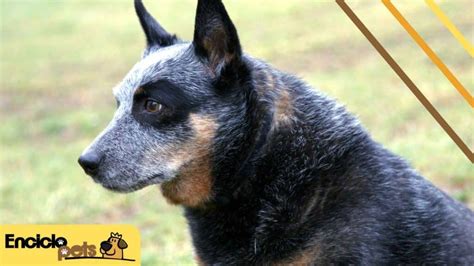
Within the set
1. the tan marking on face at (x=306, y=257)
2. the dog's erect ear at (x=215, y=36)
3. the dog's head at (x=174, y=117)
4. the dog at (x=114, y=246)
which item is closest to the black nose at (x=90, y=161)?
the dog's head at (x=174, y=117)

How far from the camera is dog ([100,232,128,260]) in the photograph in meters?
5.34

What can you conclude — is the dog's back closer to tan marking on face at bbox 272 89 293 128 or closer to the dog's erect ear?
tan marking on face at bbox 272 89 293 128

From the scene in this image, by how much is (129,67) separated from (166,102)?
17262 mm

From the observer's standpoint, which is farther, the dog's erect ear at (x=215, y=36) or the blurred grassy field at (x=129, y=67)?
the blurred grassy field at (x=129, y=67)

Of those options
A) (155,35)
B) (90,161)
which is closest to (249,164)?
(90,161)

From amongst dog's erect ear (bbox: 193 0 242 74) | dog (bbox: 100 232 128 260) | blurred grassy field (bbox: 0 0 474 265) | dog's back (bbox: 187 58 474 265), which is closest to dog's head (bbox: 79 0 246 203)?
dog's erect ear (bbox: 193 0 242 74)

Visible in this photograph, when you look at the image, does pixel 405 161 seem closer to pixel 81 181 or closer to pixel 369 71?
pixel 81 181

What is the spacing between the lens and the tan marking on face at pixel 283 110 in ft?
16.3

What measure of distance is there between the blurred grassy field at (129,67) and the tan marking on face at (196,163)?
7.56 ft

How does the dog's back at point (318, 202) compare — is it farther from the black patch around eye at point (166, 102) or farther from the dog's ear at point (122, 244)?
the dog's ear at point (122, 244)

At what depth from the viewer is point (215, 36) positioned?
5.02 metres

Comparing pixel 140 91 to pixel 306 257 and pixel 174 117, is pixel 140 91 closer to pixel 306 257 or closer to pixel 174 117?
pixel 174 117

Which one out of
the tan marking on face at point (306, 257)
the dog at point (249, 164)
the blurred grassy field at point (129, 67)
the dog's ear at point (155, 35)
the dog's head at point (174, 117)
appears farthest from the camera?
the blurred grassy field at point (129, 67)

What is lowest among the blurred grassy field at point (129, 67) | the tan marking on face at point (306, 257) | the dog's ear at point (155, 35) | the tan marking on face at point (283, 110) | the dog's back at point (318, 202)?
the blurred grassy field at point (129, 67)
